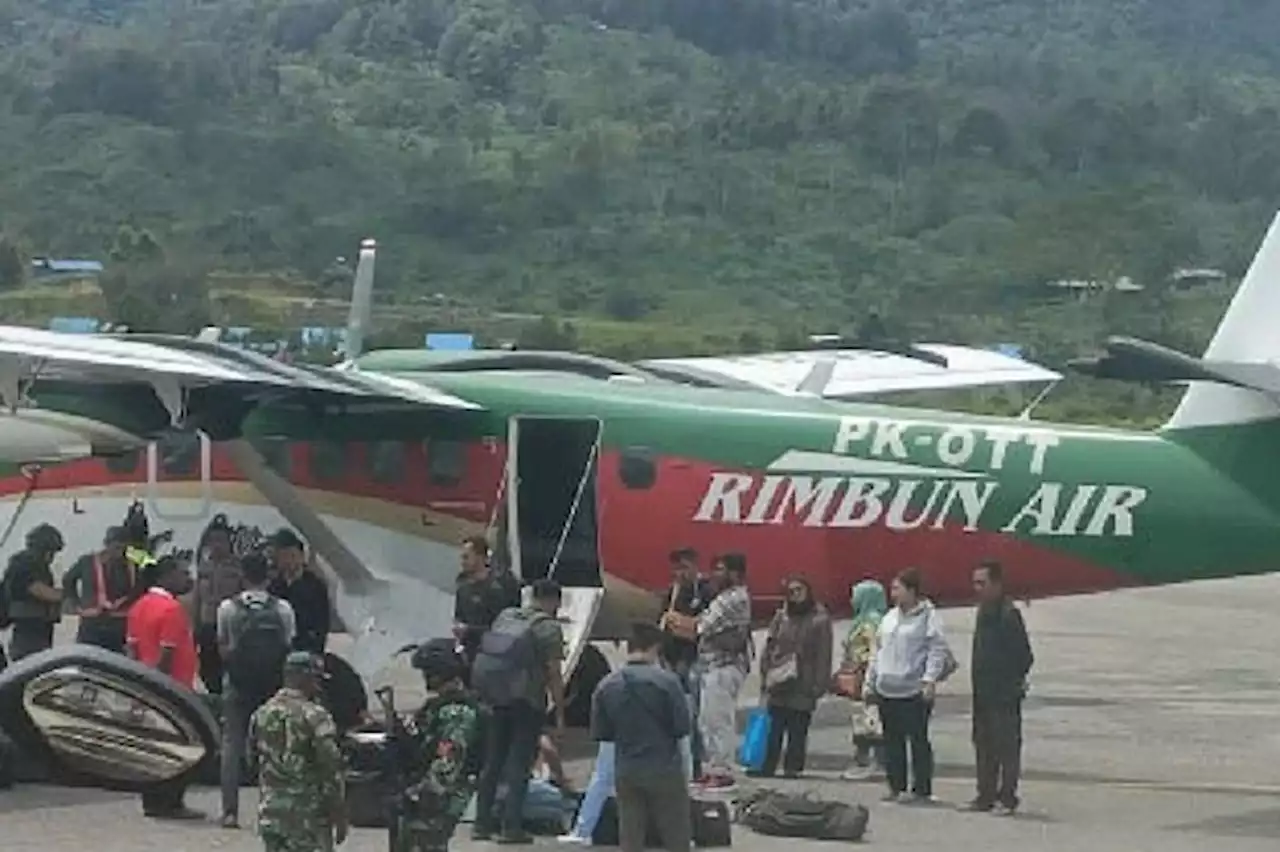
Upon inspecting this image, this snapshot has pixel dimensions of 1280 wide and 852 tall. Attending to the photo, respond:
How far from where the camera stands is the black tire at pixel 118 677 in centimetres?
1355

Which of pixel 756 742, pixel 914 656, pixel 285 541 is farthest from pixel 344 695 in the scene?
pixel 914 656

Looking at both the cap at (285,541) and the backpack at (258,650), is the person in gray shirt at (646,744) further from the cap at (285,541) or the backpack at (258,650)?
the cap at (285,541)

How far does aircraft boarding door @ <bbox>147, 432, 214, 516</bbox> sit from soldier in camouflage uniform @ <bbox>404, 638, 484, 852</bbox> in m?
6.91

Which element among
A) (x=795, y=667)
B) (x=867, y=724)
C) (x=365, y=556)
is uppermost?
(x=365, y=556)

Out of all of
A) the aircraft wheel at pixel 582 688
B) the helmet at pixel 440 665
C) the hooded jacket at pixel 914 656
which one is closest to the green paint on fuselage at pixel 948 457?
the aircraft wheel at pixel 582 688

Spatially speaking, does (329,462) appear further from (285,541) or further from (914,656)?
(914,656)

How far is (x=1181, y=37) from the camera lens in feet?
633

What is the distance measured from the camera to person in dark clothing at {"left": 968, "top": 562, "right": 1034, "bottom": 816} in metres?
14.0

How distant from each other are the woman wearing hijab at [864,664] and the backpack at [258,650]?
4114mm

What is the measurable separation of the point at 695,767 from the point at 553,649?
1656 mm

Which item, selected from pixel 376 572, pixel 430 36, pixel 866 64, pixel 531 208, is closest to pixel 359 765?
pixel 376 572

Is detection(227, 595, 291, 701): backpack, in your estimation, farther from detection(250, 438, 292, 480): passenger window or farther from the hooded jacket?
detection(250, 438, 292, 480): passenger window

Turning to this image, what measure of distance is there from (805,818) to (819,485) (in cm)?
387

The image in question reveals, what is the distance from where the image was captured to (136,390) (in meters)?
16.2
